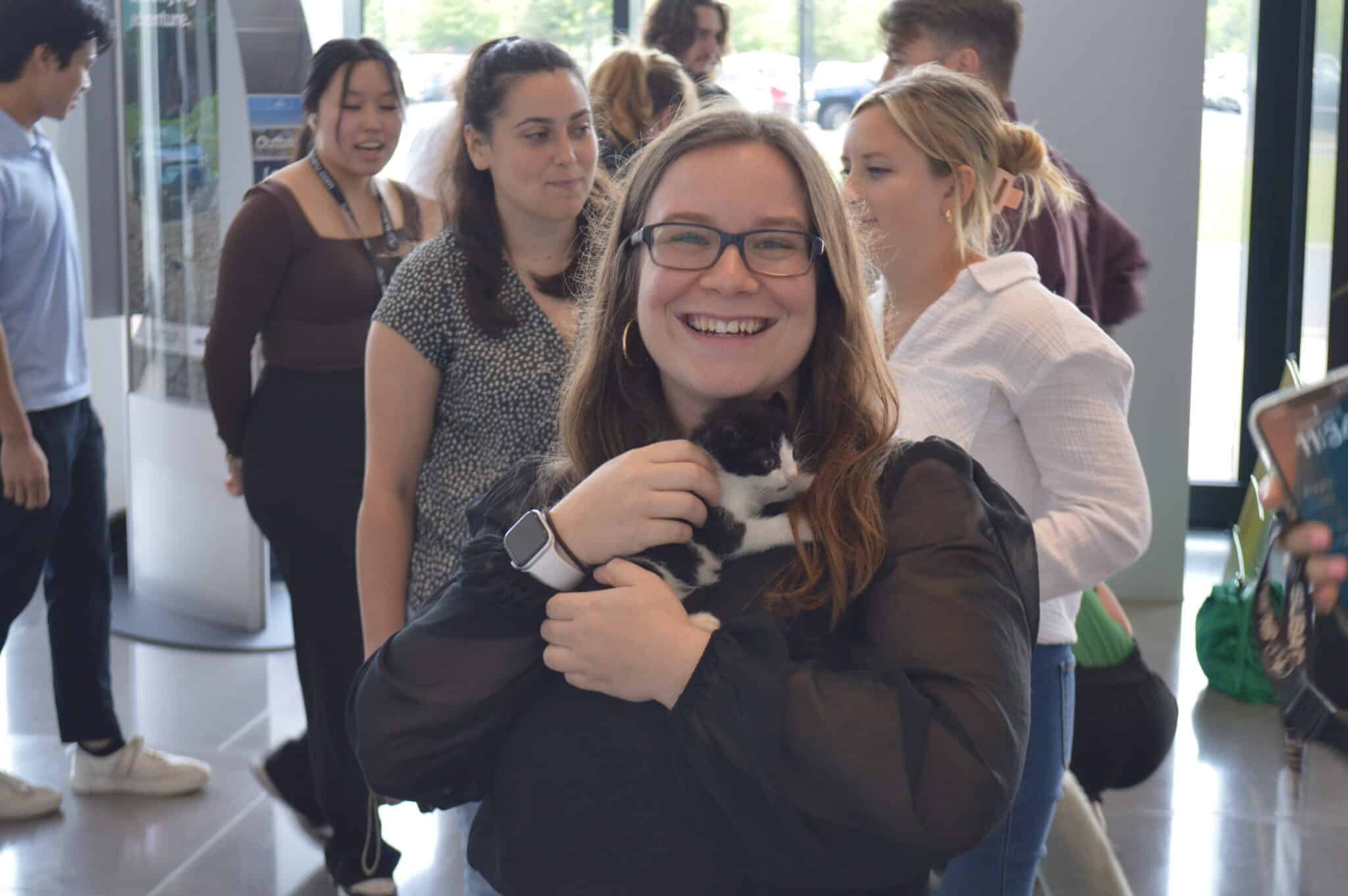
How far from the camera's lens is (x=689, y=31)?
4590 mm

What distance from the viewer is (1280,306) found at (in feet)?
22.5

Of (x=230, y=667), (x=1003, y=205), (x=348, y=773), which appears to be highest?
(x=1003, y=205)

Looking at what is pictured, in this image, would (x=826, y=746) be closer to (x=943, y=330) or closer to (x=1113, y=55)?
(x=943, y=330)

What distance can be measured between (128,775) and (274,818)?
46 centimetres

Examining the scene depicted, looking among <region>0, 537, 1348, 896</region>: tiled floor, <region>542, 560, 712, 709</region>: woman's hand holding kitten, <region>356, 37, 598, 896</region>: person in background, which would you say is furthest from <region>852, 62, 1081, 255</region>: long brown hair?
<region>0, 537, 1348, 896</region>: tiled floor

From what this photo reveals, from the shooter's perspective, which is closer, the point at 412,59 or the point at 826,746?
the point at 826,746

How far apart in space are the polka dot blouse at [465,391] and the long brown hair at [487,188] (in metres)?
0.02

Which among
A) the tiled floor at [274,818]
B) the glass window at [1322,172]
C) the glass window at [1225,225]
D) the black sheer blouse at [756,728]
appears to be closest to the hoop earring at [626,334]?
the black sheer blouse at [756,728]

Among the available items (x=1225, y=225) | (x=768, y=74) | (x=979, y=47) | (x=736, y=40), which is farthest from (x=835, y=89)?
(x=979, y=47)

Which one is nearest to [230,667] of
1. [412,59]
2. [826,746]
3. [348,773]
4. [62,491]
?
[62,491]

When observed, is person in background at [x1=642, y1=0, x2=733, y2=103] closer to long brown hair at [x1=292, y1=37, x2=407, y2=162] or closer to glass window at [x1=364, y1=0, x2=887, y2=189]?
long brown hair at [x1=292, y1=37, x2=407, y2=162]

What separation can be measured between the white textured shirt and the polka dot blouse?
529mm

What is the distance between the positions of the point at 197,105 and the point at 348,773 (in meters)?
3.04

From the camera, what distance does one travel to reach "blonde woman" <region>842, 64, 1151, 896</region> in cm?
190
